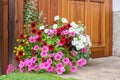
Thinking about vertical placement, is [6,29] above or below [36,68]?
above

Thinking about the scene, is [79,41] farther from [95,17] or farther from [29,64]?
[95,17]

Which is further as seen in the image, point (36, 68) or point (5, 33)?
point (5, 33)

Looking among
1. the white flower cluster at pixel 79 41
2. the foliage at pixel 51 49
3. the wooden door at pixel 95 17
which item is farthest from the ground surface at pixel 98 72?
the wooden door at pixel 95 17

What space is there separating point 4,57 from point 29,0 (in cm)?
73

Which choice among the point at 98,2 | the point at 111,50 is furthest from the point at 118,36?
the point at 98,2

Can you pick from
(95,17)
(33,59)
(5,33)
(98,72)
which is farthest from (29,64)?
(95,17)

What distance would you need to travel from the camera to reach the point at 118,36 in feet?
15.2

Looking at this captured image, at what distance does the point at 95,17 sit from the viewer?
14.5ft

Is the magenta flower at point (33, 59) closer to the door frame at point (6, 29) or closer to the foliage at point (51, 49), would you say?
the foliage at point (51, 49)

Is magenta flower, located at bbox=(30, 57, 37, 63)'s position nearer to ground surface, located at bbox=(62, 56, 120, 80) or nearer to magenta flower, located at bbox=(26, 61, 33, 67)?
magenta flower, located at bbox=(26, 61, 33, 67)

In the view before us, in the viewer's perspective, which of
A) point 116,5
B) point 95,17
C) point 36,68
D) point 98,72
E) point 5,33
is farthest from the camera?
point 116,5

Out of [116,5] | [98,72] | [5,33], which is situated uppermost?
[116,5]

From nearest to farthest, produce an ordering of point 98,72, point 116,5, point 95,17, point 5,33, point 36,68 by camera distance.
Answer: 1. point 36,68
2. point 98,72
3. point 5,33
4. point 95,17
5. point 116,5

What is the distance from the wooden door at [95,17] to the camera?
13.3 ft
